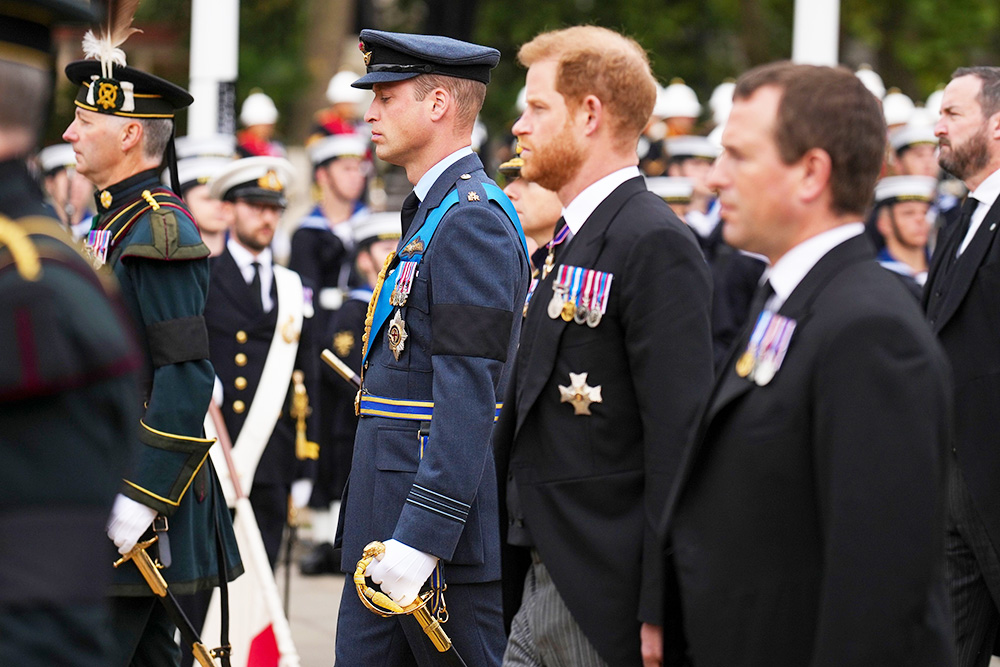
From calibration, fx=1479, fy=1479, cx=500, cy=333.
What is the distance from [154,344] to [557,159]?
4.88ft

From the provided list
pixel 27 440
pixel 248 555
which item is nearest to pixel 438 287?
pixel 27 440

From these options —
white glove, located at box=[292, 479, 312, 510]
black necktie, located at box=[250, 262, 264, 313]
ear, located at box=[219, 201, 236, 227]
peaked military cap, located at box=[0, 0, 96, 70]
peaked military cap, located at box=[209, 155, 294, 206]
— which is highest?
peaked military cap, located at box=[0, 0, 96, 70]

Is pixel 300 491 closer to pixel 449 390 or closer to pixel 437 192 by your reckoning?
pixel 437 192

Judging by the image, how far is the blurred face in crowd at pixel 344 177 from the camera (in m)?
10.8

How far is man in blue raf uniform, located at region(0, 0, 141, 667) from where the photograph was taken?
1.95m

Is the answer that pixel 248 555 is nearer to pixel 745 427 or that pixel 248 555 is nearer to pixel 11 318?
pixel 745 427

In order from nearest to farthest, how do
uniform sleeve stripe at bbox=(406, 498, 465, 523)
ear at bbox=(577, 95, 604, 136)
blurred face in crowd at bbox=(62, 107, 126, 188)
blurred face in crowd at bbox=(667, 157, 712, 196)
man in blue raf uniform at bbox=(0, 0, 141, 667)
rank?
1. man in blue raf uniform at bbox=(0, 0, 141, 667)
2. ear at bbox=(577, 95, 604, 136)
3. uniform sleeve stripe at bbox=(406, 498, 465, 523)
4. blurred face in crowd at bbox=(62, 107, 126, 188)
5. blurred face in crowd at bbox=(667, 157, 712, 196)

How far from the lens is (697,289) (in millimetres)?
3430

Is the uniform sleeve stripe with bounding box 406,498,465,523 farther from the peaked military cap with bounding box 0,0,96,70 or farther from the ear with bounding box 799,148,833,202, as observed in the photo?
the peaked military cap with bounding box 0,0,96,70

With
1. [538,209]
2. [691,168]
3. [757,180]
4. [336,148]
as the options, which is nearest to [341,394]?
[336,148]

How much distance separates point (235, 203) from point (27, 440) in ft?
17.5

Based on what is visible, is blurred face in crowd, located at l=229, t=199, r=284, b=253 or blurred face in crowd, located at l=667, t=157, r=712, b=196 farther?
blurred face in crowd, located at l=667, t=157, r=712, b=196

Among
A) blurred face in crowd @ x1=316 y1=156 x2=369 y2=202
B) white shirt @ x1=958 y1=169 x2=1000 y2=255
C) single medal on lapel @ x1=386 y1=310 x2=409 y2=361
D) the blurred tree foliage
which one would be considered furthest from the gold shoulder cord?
the blurred tree foliage

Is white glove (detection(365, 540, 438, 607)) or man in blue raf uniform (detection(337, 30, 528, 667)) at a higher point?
man in blue raf uniform (detection(337, 30, 528, 667))
